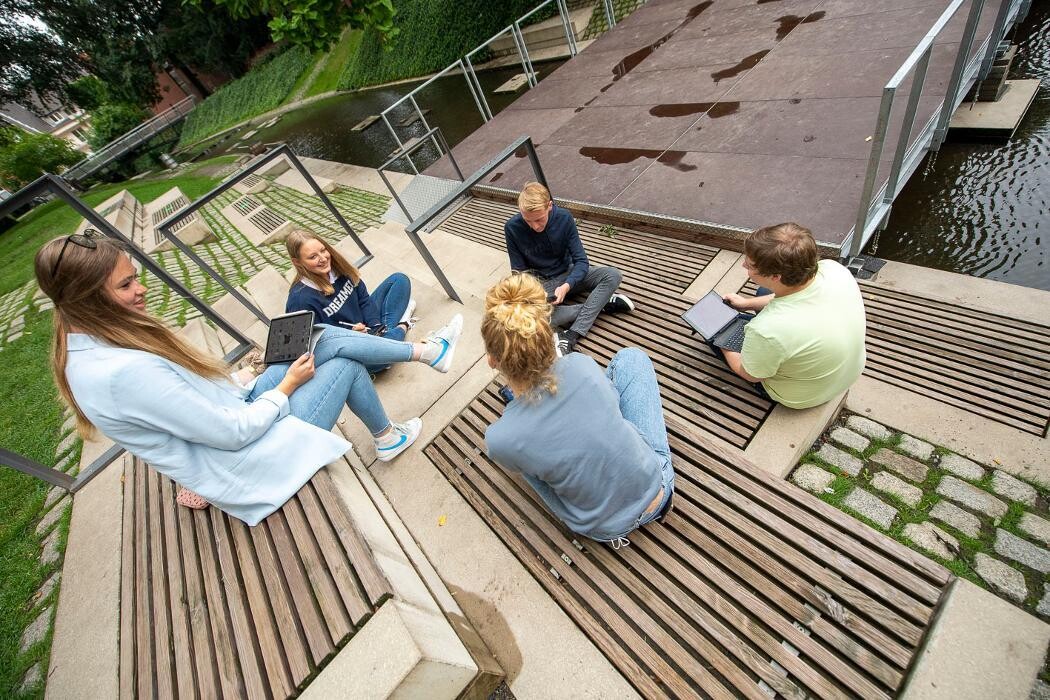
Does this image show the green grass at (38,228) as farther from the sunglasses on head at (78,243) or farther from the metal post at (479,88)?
the sunglasses on head at (78,243)

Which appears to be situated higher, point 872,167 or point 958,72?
point 872,167

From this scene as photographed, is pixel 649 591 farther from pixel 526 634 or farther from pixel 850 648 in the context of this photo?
pixel 850 648

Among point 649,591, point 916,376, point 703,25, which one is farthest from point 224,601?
point 703,25

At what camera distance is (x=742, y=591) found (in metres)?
1.76

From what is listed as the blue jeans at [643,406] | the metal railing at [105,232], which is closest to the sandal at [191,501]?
the metal railing at [105,232]

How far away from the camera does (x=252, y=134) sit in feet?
65.5

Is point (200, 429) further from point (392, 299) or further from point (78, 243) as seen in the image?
point (392, 299)

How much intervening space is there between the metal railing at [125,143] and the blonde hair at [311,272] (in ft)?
81.4

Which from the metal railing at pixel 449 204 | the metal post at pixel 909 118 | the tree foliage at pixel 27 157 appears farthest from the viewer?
the tree foliage at pixel 27 157

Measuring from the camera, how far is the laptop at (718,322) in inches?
103

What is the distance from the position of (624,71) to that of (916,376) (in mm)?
6942

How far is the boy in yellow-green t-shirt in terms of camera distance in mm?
2004

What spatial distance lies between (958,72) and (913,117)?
4.00 feet

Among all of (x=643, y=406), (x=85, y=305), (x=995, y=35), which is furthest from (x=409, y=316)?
(x=995, y=35)
